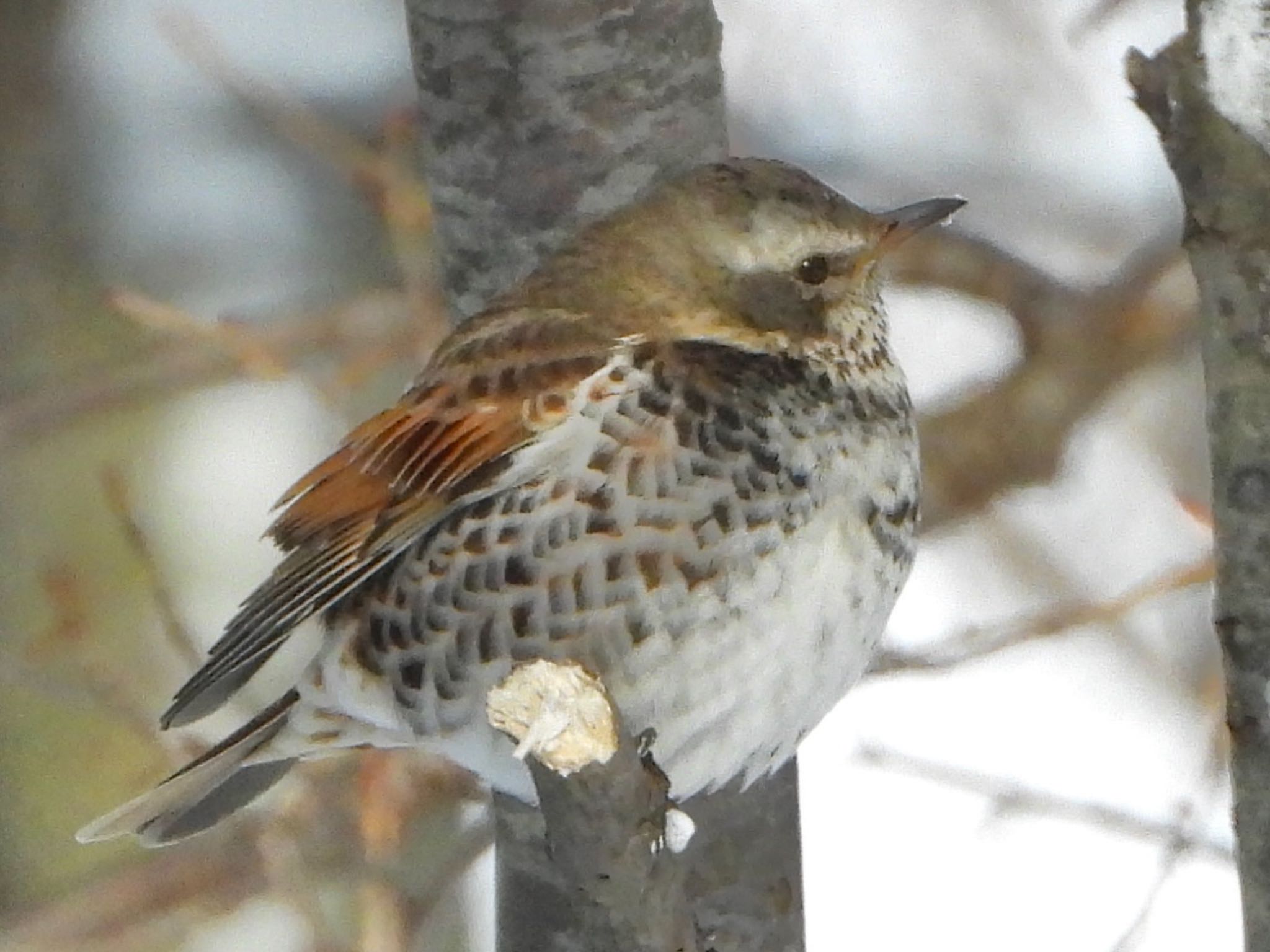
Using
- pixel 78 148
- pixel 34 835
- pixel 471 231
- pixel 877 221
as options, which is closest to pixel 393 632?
pixel 471 231

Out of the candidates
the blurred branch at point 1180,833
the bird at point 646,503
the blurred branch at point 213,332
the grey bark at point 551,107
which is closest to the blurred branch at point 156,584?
the blurred branch at point 213,332

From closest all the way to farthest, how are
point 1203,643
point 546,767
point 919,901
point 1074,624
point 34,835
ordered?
point 546,767
point 1074,624
point 1203,643
point 919,901
point 34,835

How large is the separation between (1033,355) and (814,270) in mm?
904

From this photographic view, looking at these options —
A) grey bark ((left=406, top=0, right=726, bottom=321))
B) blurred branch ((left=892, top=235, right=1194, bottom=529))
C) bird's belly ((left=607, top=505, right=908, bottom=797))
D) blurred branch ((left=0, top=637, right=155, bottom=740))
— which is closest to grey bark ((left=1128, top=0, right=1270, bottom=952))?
bird's belly ((left=607, top=505, right=908, bottom=797))

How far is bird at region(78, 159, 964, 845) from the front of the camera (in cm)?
140

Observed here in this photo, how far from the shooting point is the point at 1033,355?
2363mm

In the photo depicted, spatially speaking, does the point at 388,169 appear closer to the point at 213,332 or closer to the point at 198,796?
the point at 213,332

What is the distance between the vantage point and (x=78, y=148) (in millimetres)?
3650

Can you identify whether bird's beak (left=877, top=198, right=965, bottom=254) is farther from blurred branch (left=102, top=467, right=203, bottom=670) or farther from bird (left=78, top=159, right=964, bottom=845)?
blurred branch (left=102, top=467, right=203, bottom=670)

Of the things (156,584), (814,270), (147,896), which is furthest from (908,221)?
(147,896)

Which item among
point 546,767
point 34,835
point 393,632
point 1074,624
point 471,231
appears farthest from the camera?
point 34,835

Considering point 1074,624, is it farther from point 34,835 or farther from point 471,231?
point 34,835

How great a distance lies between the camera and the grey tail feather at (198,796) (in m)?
1.73

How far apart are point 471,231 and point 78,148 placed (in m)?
2.18
